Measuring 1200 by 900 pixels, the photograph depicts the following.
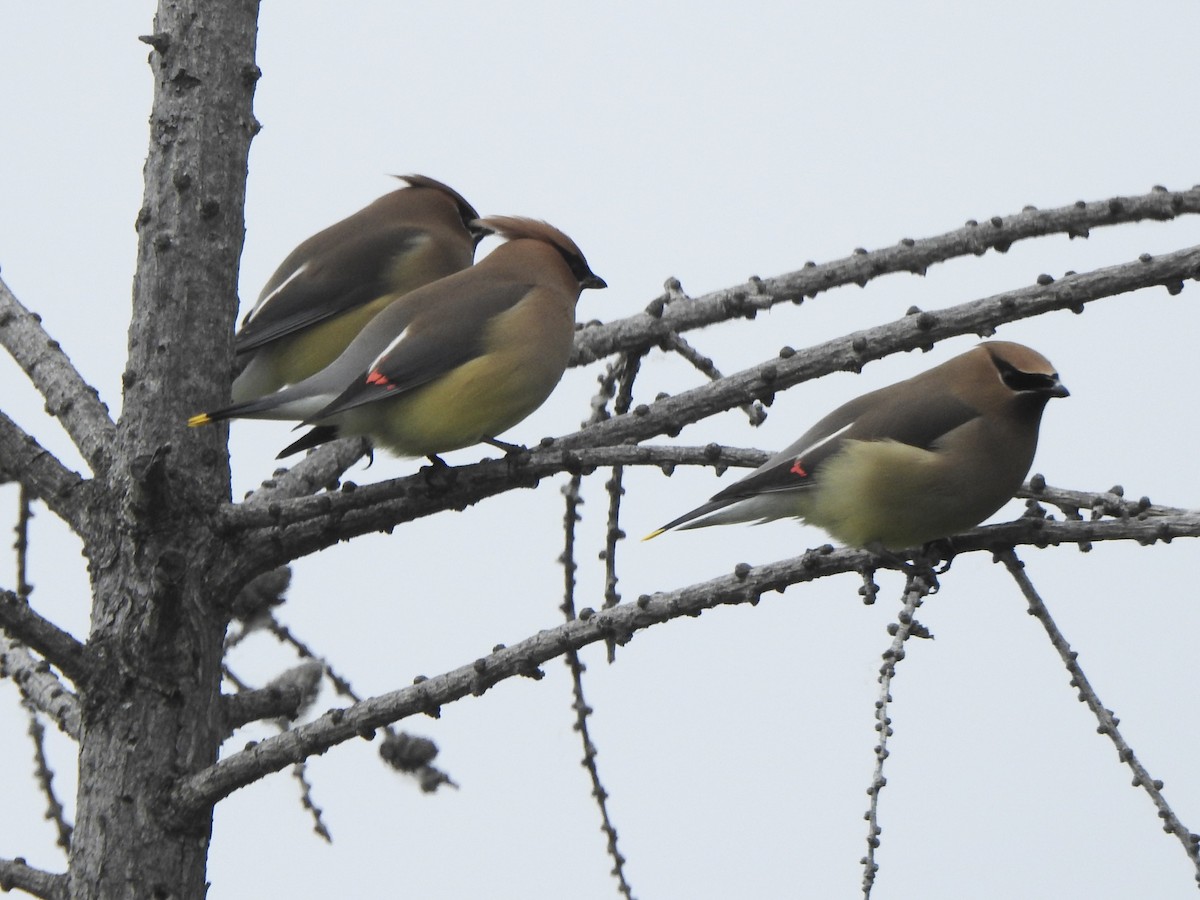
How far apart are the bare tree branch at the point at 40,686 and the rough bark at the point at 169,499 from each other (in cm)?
15

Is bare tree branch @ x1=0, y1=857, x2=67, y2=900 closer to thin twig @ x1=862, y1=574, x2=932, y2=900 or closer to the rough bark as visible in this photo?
the rough bark

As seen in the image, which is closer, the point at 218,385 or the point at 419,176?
the point at 218,385

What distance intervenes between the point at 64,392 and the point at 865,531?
1.85 meters

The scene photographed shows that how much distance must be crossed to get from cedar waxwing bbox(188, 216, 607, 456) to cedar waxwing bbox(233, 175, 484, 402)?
545 millimetres

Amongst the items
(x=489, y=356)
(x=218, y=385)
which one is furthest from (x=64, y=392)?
(x=489, y=356)

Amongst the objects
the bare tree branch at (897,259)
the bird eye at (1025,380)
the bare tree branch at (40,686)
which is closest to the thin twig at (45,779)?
the bare tree branch at (40,686)

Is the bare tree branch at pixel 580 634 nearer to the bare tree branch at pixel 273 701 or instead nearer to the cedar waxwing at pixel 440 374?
the bare tree branch at pixel 273 701

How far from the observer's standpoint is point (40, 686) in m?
3.22

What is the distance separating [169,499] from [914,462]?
1658 millimetres

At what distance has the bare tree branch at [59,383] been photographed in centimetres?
329

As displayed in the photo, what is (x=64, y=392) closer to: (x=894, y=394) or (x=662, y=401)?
(x=662, y=401)

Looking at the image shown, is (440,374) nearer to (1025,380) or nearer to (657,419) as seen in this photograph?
(657,419)

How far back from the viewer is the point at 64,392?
3.41 meters

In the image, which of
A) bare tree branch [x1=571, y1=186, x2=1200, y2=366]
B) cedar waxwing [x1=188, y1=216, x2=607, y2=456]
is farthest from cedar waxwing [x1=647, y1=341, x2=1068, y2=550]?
cedar waxwing [x1=188, y1=216, x2=607, y2=456]
